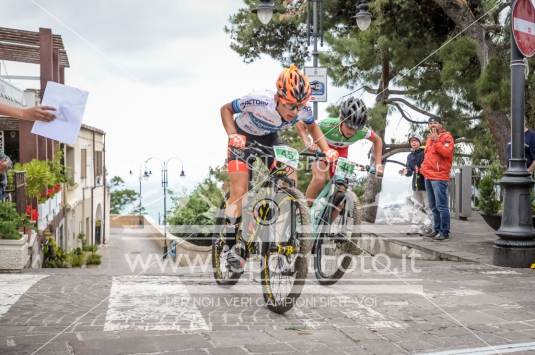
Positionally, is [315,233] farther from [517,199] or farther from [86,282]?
[517,199]

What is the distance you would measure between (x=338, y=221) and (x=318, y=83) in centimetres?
844

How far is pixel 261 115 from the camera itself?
19.2 feet

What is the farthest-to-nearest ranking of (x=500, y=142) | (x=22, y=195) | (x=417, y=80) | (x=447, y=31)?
(x=417, y=80)
(x=447, y=31)
(x=500, y=142)
(x=22, y=195)

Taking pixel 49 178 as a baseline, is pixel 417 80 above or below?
above

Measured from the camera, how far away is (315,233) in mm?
5992

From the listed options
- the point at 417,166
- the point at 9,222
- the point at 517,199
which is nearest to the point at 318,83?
the point at 417,166

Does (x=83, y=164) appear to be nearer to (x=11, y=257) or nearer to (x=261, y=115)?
(x=11, y=257)

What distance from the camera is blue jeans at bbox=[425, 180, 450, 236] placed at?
34.3 ft

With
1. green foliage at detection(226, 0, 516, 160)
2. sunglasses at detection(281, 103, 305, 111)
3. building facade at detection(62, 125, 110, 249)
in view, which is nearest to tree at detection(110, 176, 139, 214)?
building facade at detection(62, 125, 110, 249)

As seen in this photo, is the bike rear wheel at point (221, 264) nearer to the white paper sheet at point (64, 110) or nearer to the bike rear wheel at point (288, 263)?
the bike rear wheel at point (288, 263)

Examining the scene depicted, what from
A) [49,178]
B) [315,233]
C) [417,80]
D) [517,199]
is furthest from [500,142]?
[49,178]

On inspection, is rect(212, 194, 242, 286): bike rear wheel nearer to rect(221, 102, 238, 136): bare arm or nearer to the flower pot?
rect(221, 102, 238, 136): bare arm

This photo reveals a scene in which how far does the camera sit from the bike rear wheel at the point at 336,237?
5992 mm

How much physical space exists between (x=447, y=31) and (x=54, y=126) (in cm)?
1234
